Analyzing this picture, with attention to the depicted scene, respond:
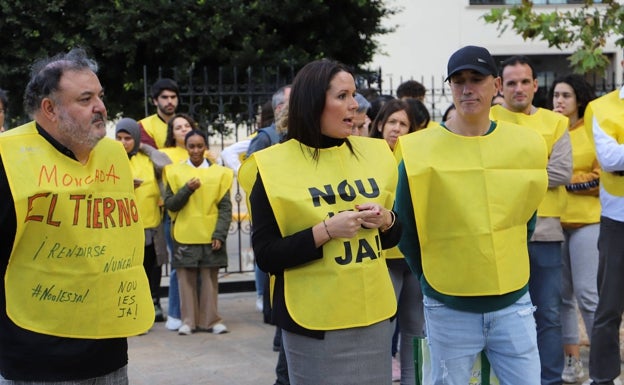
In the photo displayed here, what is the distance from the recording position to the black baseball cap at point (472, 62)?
156 inches

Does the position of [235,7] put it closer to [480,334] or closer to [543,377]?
[543,377]

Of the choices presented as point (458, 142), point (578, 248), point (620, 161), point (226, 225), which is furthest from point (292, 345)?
point (226, 225)

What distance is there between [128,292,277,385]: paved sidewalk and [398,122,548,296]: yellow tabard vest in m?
3.13

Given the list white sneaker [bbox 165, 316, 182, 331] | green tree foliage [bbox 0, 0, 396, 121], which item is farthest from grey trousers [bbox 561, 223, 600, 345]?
green tree foliage [bbox 0, 0, 396, 121]

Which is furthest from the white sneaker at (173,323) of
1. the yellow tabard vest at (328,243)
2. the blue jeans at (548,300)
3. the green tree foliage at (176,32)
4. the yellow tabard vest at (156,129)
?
the green tree foliage at (176,32)

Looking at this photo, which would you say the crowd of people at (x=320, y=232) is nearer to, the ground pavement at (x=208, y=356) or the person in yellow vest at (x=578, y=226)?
the person in yellow vest at (x=578, y=226)

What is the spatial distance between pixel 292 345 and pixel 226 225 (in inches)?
192

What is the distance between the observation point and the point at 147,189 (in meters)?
8.55

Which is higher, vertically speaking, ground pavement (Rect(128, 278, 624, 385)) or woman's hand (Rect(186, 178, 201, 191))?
woman's hand (Rect(186, 178, 201, 191))

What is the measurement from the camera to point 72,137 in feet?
11.3

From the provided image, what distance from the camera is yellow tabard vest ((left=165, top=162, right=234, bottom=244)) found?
838 cm

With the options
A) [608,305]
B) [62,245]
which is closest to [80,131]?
[62,245]

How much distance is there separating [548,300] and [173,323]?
13.2 ft

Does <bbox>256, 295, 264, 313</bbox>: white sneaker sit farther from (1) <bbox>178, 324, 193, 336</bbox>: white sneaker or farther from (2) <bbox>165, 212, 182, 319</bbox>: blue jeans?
(1) <bbox>178, 324, 193, 336</bbox>: white sneaker
